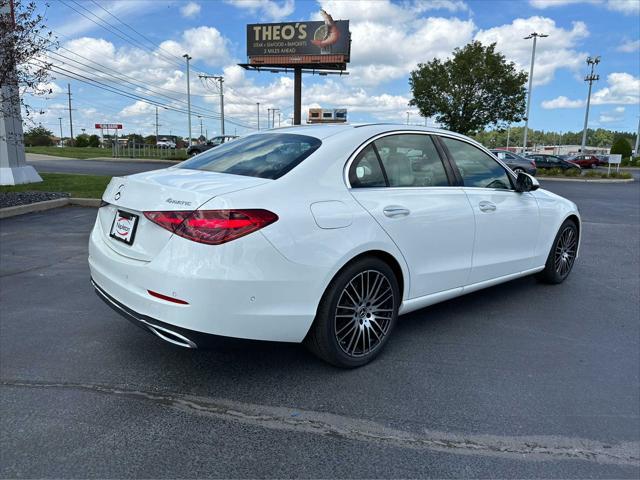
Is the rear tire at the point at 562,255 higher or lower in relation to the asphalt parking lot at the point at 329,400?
higher

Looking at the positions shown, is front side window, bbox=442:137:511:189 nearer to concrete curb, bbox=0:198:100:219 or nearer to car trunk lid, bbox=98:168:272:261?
car trunk lid, bbox=98:168:272:261

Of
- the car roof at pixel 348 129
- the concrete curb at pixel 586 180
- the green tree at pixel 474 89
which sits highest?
the green tree at pixel 474 89

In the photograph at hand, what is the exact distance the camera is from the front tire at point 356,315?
9.79 feet

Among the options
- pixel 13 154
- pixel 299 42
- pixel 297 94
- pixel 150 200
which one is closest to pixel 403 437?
pixel 150 200

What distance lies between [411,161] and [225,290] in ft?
6.16

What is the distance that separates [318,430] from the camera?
2586 mm

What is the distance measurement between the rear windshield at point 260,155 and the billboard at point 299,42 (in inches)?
1513

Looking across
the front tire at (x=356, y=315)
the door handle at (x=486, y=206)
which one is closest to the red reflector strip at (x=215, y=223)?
the front tire at (x=356, y=315)

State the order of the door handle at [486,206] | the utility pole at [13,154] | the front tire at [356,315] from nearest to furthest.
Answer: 1. the front tire at [356,315]
2. the door handle at [486,206]
3. the utility pole at [13,154]

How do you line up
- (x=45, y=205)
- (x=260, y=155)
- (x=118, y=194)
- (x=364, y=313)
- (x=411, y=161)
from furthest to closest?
(x=45, y=205)
(x=411, y=161)
(x=260, y=155)
(x=364, y=313)
(x=118, y=194)

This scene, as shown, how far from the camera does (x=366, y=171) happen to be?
130 inches

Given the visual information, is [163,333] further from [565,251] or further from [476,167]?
[565,251]

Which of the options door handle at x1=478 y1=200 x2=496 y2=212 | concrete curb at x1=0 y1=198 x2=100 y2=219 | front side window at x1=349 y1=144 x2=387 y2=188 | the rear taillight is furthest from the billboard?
A: the rear taillight

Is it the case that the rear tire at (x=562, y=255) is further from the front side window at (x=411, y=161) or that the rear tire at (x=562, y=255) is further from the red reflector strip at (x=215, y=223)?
the red reflector strip at (x=215, y=223)
